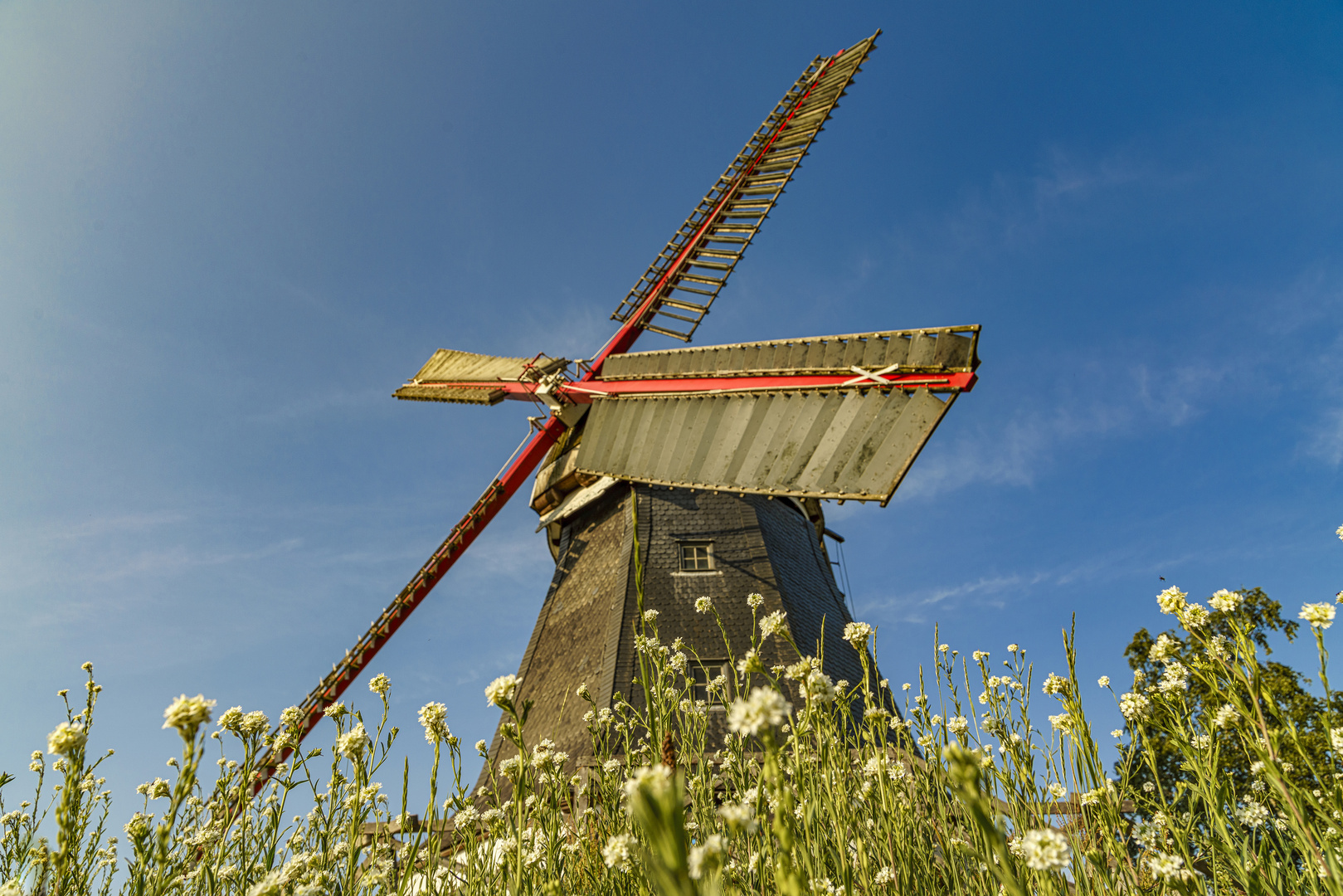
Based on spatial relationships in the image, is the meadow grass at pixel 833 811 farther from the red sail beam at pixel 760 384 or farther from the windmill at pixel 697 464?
the red sail beam at pixel 760 384

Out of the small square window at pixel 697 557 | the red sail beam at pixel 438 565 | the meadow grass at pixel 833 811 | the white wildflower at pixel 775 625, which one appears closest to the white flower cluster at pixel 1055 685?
the meadow grass at pixel 833 811

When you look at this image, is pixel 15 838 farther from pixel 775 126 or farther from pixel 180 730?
pixel 775 126

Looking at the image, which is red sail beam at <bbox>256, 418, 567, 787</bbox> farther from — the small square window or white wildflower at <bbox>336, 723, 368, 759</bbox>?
white wildflower at <bbox>336, 723, 368, 759</bbox>

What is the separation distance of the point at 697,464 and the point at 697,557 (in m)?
2.67

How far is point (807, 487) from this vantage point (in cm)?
870

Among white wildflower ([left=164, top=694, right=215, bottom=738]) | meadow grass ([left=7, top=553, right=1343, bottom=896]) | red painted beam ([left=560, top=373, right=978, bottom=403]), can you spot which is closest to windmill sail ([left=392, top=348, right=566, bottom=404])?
red painted beam ([left=560, top=373, right=978, bottom=403])

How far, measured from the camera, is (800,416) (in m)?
9.27

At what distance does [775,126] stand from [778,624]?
66.6 feet

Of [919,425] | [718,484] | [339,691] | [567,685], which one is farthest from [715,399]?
[339,691]

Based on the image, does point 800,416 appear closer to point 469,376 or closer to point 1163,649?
point 1163,649

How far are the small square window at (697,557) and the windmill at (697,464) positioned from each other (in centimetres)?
3

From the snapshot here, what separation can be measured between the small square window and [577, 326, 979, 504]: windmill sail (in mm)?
1728

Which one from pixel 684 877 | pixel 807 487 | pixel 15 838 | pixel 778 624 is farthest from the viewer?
pixel 807 487

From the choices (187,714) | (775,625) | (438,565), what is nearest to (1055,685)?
(775,625)
